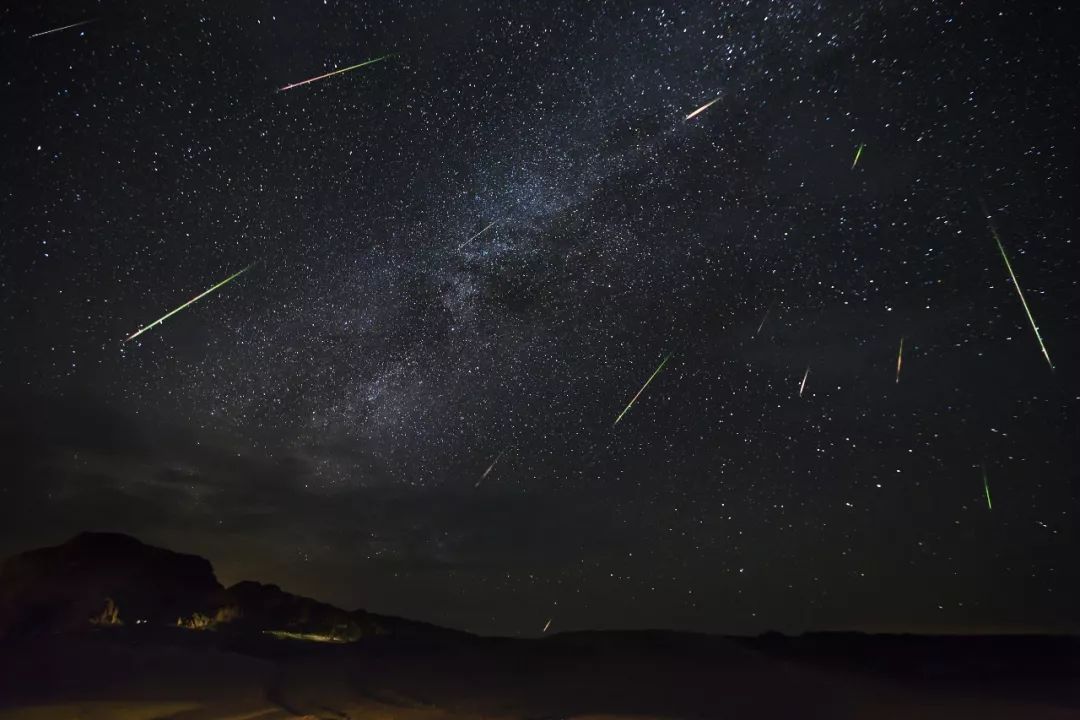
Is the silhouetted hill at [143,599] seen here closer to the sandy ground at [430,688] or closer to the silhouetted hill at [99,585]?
the silhouetted hill at [99,585]

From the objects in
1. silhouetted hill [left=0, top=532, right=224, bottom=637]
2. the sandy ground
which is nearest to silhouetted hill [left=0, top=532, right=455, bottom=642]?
silhouetted hill [left=0, top=532, right=224, bottom=637]

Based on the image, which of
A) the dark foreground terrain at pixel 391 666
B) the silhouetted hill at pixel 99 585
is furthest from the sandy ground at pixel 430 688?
the silhouetted hill at pixel 99 585

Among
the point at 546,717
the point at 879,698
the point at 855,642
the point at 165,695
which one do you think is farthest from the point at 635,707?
the point at 855,642

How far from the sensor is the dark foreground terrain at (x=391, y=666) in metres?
16.5

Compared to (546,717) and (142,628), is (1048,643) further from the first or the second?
(142,628)

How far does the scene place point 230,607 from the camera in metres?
34.6

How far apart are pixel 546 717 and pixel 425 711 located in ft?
9.87

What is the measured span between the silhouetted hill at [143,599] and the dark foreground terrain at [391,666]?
119 millimetres

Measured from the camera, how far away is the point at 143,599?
1137 inches

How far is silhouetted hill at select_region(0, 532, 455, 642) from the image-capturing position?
24797 millimetres

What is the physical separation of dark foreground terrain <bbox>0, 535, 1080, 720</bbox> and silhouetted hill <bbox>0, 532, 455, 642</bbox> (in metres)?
0.12

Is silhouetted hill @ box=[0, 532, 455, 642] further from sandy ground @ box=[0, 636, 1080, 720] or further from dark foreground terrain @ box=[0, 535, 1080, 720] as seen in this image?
sandy ground @ box=[0, 636, 1080, 720]

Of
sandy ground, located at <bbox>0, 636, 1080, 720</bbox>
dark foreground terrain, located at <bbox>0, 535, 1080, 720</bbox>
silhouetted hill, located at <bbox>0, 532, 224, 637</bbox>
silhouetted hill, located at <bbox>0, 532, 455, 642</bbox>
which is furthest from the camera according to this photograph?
silhouetted hill, located at <bbox>0, 532, 455, 642</bbox>

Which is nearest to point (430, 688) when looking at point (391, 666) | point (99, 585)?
point (391, 666)
